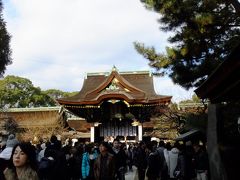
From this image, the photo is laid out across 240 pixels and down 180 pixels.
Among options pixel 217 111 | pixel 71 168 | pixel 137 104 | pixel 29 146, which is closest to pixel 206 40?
pixel 217 111

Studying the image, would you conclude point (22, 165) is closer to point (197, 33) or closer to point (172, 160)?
point (172, 160)

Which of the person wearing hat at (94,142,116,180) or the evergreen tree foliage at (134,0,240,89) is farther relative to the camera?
the evergreen tree foliage at (134,0,240,89)

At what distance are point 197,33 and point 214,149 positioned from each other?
15.3 feet

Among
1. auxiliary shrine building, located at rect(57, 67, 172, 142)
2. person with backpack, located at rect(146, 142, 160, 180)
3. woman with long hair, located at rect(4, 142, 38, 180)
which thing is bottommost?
person with backpack, located at rect(146, 142, 160, 180)

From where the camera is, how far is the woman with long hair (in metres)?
3.48

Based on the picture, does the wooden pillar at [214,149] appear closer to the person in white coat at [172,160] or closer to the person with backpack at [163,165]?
the person in white coat at [172,160]

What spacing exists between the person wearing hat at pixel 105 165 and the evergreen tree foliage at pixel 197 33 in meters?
5.76

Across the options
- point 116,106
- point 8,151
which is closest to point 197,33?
point 8,151

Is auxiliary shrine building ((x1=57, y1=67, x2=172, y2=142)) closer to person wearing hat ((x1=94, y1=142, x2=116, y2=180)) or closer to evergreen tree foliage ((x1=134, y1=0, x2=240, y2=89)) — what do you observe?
evergreen tree foliage ((x1=134, y1=0, x2=240, y2=89))

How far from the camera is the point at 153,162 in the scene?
9.34 metres

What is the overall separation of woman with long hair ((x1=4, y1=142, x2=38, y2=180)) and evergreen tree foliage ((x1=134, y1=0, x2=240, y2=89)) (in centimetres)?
895

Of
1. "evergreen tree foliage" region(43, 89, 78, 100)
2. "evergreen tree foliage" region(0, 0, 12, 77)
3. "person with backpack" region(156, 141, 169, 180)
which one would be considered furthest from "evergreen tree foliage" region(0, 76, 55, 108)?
"person with backpack" region(156, 141, 169, 180)

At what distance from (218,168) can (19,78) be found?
184 feet

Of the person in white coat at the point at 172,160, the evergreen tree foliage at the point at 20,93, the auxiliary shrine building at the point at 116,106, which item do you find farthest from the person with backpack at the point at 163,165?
the evergreen tree foliage at the point at 20,93
